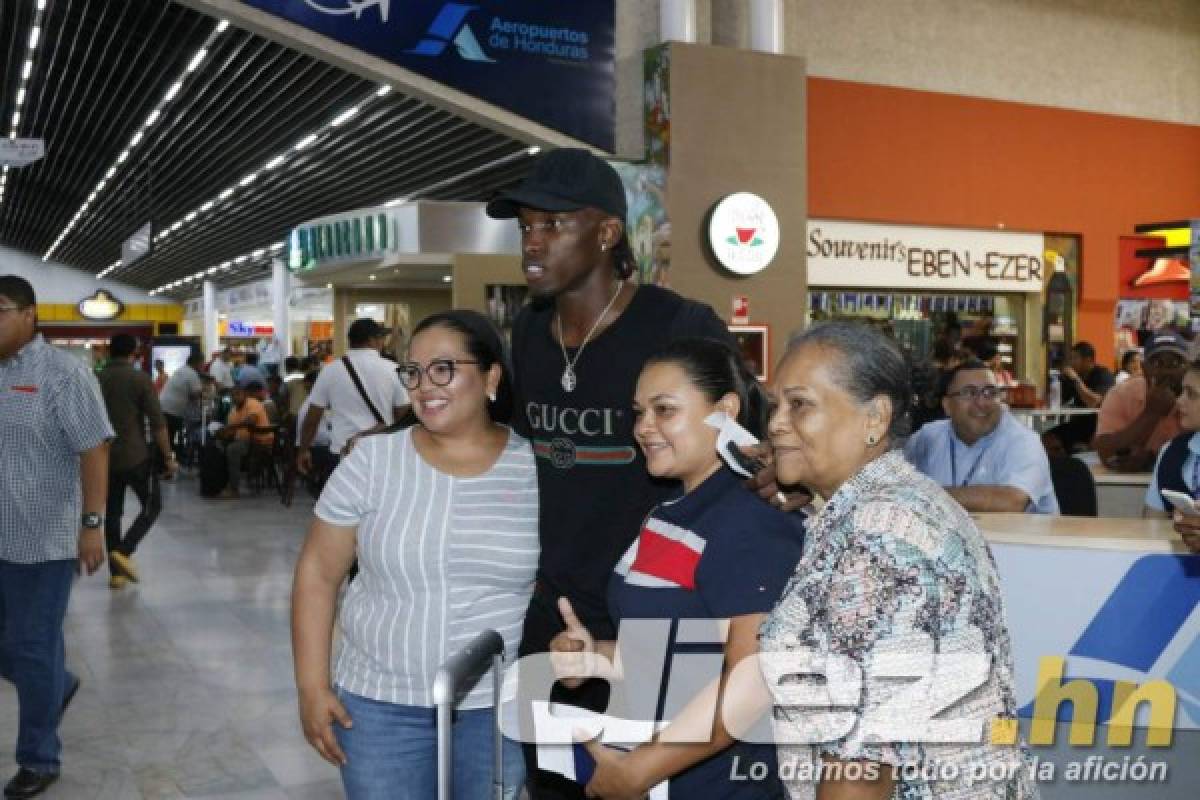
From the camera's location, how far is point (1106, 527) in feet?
13.3

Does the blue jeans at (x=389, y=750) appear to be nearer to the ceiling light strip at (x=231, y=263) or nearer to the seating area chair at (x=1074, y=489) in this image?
the seating area chair at (x=1074, y=489)

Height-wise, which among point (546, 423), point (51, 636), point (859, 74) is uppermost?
point (859, 74)

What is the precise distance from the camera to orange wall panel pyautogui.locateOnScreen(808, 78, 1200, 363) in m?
11.6

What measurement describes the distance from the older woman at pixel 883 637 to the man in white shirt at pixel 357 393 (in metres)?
7.03

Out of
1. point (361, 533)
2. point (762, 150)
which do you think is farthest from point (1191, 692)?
point (762, 150)

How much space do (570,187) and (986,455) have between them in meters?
3.14

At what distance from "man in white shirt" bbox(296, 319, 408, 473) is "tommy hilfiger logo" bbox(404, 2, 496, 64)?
6.34ft

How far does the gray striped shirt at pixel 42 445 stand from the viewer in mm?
4164

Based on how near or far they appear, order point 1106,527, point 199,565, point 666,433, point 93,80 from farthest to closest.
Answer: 1. point 93,80
2. point 199,565
3. point 1106,527
4. point 666,433

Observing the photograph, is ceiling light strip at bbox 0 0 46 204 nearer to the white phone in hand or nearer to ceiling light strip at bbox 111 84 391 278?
ceiling light strip at bbox 111 84 391 278

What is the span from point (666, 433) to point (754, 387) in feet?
0.75

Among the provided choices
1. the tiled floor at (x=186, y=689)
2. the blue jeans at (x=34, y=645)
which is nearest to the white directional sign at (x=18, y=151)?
the tiled floor at (x=186, y=689)

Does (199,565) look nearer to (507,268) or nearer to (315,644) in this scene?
(507,268)

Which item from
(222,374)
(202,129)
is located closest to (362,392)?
(202,129)
